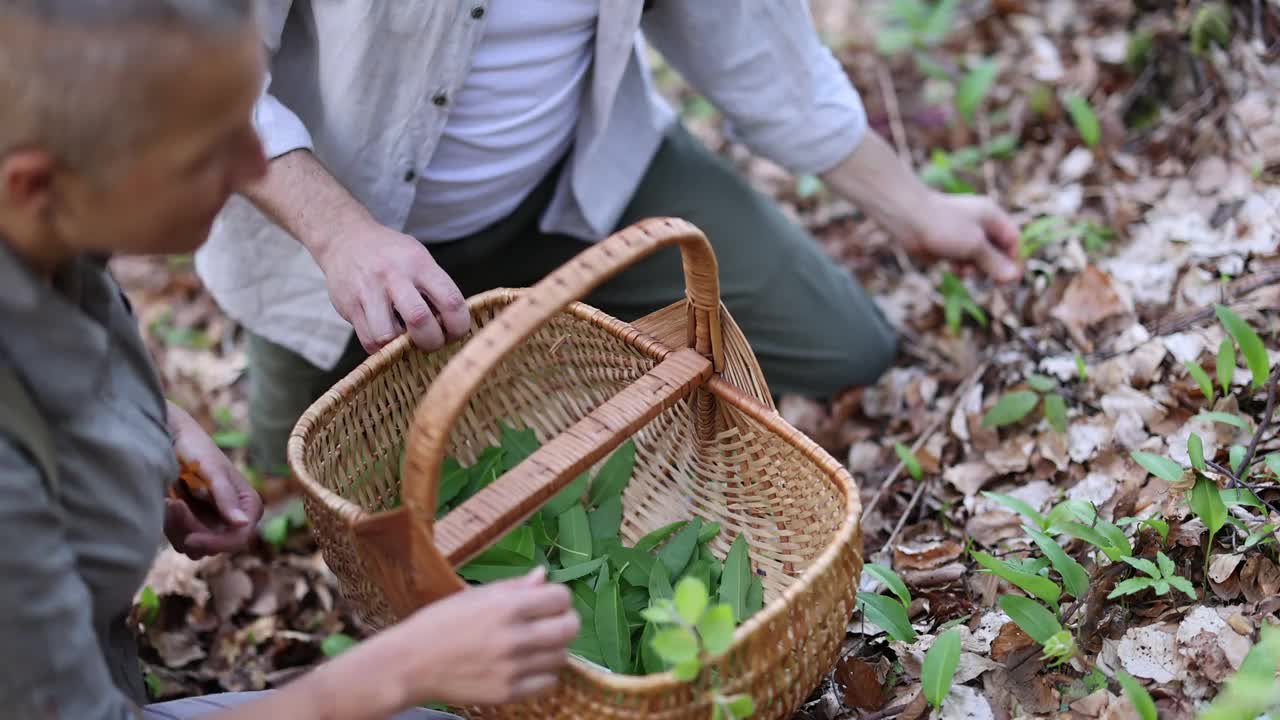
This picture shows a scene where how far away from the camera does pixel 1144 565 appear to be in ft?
4.85

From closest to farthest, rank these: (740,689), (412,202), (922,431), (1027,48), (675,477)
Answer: (740,689), (675,477), (412,202), (922,431), (1027,48)

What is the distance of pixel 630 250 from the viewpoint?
48.0 inches

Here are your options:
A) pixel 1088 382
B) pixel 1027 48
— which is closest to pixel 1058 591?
pixel 1088 382

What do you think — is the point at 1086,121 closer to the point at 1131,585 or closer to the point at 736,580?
the point at 1131,585

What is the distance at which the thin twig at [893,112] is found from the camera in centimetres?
289

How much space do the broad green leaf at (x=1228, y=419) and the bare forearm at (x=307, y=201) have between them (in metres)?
1.29

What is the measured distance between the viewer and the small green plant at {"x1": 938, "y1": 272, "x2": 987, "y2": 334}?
227 centimetres

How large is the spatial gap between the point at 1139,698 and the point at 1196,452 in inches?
16.4

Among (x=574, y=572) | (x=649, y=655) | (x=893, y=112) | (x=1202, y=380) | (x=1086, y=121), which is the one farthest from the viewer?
(x=893, y=112)

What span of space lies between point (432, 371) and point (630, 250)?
1.93 feet

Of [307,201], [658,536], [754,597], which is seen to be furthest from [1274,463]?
[307,201]

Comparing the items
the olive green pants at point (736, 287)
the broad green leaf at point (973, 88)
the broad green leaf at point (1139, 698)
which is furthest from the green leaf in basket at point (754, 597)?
the broad green leaf at point (973, 88)

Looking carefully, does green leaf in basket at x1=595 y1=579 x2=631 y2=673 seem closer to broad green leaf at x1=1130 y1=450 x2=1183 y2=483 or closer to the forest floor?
the forest floor

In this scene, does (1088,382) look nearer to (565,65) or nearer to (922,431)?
(922,431)
